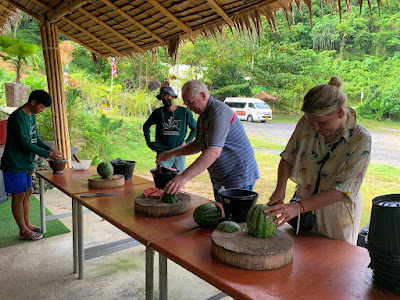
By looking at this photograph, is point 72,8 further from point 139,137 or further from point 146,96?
point 146,96

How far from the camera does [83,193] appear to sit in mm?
2605

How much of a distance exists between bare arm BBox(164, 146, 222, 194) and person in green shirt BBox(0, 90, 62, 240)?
6.30 feet

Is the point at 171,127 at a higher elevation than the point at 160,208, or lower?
higher

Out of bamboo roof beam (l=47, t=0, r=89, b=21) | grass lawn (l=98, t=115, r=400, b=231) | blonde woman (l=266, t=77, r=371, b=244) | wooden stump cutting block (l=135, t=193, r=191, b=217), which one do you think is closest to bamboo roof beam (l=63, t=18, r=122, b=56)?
bamboo roof beam (l=47, t=0, r=89, b=21)

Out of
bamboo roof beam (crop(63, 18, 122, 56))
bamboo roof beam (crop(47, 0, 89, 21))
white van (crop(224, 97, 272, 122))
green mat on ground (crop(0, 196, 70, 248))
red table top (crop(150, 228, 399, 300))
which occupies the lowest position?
green mat on ground (crop(0, 196, 70, 248))

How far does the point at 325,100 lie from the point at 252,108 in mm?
14069

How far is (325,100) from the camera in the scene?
1602 mm

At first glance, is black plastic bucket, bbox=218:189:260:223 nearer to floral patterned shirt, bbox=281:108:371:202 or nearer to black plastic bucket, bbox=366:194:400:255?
floral patterned shirt, bbox=281:108:371:202

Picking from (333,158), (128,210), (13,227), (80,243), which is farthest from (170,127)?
(333,158)

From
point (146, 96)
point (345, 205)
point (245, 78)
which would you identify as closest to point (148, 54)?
point (345, 205)

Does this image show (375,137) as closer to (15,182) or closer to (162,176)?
(162,176)

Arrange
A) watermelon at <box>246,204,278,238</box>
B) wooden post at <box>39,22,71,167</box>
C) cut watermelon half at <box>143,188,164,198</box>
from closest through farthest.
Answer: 1. watermelon at <box>246,204,278,238</box>
2. cut watermelon half at <box>143,188,164,198</box>
3. wooden post at <box>39,22,71,167</box>

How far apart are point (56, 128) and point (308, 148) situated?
4.50 meters

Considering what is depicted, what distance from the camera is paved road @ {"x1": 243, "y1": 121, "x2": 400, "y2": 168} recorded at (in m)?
9.24
